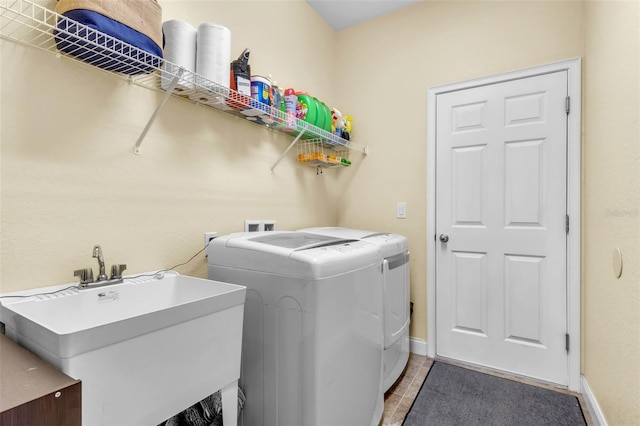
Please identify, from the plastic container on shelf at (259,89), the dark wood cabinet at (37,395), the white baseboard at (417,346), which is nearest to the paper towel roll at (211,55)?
the plastic container on shelf at (259,89)

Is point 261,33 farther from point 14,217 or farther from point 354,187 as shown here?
point 14,217

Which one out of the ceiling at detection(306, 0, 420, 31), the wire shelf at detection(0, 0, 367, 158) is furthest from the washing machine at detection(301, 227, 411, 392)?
the ceiling at detection(306, 0, 420, 31)

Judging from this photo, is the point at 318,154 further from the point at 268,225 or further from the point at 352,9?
the point at 352,9

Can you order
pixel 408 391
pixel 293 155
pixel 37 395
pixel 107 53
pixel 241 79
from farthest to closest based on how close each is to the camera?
pixel 293 155 → pixel 408 391 → pixel 241 79 → pixel 107 53 → pixel 37 395

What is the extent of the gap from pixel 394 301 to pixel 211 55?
1.65 m

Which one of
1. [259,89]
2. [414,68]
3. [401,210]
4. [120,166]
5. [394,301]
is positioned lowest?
[394,301]

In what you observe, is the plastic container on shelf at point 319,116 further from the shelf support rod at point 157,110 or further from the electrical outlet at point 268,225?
the shelf support rod at point 157,110

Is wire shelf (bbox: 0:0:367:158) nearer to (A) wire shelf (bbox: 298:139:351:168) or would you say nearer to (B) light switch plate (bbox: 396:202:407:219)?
(A) wire shelf (bbox: 298:139:351:168)

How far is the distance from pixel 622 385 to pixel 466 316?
100 centimetres

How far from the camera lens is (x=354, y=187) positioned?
2809 millimetres

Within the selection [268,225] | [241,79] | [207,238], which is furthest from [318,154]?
[207,238]

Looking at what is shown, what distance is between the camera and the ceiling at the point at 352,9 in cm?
253

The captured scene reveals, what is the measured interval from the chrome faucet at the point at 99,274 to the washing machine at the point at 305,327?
→ 0.39m

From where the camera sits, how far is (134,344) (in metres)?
0.81
